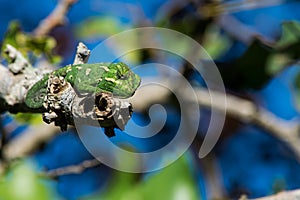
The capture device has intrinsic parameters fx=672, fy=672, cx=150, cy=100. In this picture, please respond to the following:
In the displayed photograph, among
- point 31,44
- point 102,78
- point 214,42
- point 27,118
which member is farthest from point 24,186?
point 214,42

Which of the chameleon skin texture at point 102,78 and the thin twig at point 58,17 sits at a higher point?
the thin twig at point 58,17

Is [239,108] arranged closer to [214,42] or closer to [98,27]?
[214,42]

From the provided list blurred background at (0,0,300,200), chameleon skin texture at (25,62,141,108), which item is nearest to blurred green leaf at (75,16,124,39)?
blurred background at (0,0,300,200)

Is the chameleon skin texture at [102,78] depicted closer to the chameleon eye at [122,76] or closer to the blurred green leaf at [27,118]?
the chameleon eye at [122,76]

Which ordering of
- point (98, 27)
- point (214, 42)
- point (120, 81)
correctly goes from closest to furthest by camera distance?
point (120, 81), point (214, 42), point (98, 27)

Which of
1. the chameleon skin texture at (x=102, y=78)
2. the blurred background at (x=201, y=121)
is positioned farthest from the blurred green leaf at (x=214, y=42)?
the chameleon skin texture at (x=102, y=78)
